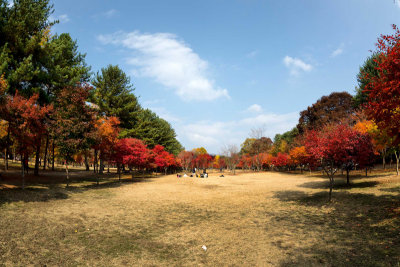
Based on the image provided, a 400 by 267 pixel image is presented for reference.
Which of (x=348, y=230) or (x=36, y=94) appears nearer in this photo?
(x=348, y=230)

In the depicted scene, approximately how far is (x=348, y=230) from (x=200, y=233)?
21.1 feet

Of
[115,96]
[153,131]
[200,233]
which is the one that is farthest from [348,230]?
[153,131]

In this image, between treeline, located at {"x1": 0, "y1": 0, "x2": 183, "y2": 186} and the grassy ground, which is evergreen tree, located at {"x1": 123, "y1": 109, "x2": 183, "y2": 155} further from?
the grassy ground

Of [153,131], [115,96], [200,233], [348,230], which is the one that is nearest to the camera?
[348,230]

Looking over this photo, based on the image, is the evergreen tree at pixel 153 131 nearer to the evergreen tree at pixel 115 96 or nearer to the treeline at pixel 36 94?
the evergreen tree at pixel 115 96

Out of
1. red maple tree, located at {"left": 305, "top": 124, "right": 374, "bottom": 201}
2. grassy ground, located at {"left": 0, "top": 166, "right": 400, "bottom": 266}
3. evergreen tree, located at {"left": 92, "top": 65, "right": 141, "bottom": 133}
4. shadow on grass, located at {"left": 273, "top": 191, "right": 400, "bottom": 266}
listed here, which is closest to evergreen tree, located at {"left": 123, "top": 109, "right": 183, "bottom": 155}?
evergreen tree, located at {"left": 92, "top": 65, "right": 141, "bottom": 133}

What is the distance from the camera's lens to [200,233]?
9.95m

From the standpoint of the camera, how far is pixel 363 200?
1362 centimetres

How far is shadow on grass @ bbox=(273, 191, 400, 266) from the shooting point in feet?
22.5

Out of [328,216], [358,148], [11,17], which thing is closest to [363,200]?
[328,216]

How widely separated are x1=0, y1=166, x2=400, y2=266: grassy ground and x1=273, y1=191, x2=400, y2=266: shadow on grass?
0.03 meters

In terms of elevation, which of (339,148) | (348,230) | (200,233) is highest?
(339,148)

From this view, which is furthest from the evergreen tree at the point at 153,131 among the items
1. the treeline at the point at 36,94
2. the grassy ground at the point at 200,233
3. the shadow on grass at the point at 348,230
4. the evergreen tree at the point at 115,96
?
the shadow on grass at the point at 348,230

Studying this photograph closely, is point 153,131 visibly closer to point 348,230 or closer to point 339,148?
point 339,148
